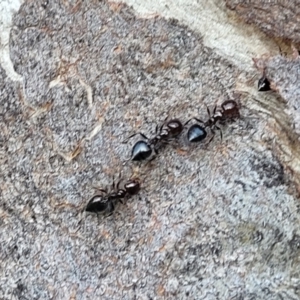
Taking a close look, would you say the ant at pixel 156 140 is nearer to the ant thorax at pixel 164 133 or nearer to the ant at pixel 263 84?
the ant thorax at pixel 164 133

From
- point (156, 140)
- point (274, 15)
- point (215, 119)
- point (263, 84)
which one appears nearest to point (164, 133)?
point (156, 140)

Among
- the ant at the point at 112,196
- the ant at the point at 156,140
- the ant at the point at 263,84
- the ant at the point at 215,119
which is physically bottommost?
the ant at the point at 112,196

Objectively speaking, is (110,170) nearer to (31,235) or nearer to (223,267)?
(31,235)

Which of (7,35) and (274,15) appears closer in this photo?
(274,15)

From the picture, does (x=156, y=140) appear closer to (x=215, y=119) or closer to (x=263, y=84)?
(x=215, y=119)

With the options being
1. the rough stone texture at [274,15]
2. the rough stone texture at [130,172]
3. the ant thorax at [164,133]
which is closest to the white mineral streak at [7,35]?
the rough stone texture at [130,172]

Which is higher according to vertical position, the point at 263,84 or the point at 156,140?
the point at 263,84

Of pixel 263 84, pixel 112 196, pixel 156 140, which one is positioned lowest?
pixel 112 196
